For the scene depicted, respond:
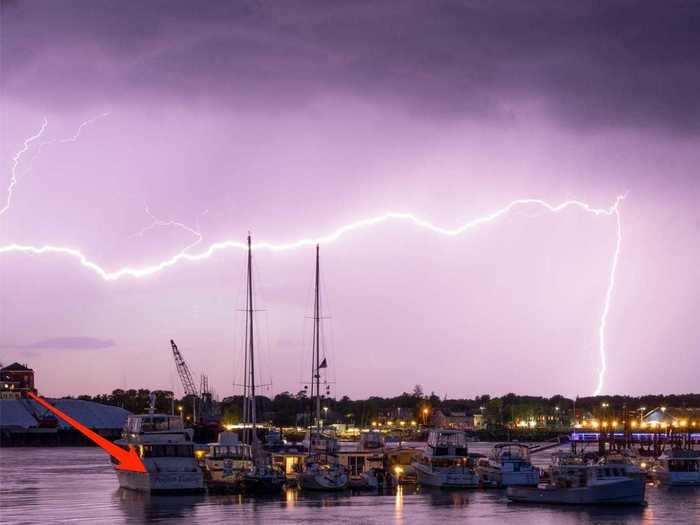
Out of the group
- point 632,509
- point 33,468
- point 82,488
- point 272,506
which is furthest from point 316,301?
point 33,468

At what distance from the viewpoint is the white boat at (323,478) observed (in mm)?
78938

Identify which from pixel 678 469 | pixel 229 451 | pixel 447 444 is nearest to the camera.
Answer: pixel 229 451

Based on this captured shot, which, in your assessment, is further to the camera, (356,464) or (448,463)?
(356,464)

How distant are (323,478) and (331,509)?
11.8m

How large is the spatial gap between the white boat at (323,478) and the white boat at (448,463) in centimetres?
763

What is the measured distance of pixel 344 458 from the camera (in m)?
89.9

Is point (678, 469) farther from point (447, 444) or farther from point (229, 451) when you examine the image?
point (229, 451)

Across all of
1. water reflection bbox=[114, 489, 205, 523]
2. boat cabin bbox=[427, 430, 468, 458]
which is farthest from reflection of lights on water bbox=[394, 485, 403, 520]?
water reflection bbox=[114, 489, 205, 523]

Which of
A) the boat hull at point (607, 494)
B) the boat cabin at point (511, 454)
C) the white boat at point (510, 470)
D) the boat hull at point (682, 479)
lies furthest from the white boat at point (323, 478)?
the boat hull at point (682, 479)

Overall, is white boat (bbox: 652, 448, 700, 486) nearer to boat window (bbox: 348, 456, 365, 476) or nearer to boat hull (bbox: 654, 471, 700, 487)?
boat hull (bbox: 654, 471, 700, 487)

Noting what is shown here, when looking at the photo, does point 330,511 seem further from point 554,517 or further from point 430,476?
point 430,476

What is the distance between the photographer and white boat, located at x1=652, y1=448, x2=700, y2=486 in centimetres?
8788

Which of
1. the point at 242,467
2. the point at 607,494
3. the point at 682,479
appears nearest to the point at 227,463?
the point at 242,467

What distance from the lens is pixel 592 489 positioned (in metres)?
69.6
